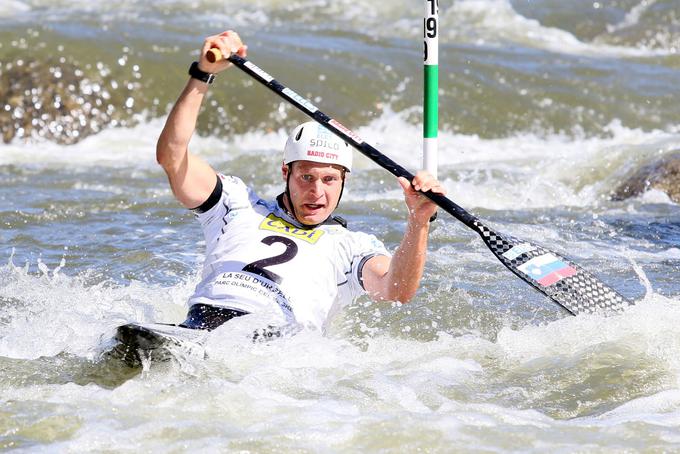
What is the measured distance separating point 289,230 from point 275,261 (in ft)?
0.74

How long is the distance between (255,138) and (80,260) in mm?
6168

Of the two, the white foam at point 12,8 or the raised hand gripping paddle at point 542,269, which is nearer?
the raised hand gripping paddle at point 542,269

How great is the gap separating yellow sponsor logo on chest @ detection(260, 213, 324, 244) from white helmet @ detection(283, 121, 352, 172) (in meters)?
0.32

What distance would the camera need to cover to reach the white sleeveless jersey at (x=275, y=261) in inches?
226

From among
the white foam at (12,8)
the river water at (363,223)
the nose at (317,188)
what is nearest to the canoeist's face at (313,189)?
the nose at (317,188)

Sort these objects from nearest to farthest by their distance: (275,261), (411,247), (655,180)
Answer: (411,247)
(275,261)
(655,180)

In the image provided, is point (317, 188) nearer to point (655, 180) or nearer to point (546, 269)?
point (546, 269)

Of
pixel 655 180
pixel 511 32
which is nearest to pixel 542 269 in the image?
pixel 655 180

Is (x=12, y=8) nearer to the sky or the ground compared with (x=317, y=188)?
nearer to the sky

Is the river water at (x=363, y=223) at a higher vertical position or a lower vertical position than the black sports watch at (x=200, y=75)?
lower

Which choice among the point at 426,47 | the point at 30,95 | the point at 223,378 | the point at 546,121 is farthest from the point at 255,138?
the point at 223,378

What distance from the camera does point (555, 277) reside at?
6.05 m

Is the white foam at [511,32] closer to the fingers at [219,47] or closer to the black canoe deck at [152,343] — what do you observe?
the fingers at [219,47]

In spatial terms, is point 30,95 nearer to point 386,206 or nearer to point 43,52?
point 43,52
